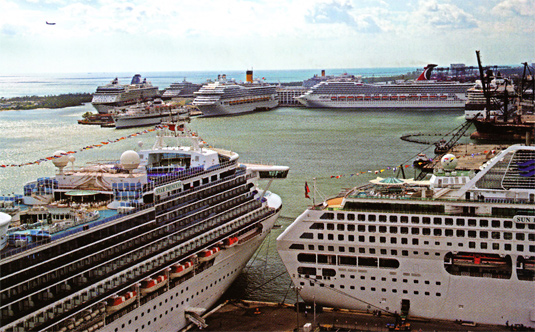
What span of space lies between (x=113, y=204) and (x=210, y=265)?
4084 mm

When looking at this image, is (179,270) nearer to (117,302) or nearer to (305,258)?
(117,302)

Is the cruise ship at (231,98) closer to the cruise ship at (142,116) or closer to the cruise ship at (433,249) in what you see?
the cruise ship at (142,116)

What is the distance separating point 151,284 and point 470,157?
2674cm

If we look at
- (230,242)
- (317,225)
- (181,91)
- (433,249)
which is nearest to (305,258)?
(317,225)

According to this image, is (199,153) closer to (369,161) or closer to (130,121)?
(369,161)

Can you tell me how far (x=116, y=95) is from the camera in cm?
9644

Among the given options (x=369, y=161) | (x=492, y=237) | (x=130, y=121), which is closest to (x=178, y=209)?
(x=492, y=237)

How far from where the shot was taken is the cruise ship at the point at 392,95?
9506 centimetres

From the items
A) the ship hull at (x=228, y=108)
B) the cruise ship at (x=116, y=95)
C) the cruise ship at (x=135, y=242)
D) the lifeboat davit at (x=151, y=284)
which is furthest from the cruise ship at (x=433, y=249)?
the cruise ship at (x=116, y=95)

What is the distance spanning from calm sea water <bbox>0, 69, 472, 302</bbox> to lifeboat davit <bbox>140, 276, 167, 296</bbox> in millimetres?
4671

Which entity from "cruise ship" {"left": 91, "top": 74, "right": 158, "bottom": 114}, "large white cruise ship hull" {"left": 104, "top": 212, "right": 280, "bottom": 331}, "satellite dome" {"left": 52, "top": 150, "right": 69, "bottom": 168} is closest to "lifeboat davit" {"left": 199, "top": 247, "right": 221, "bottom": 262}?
"large white cruise ship hull" {"left": 104, "top": 212, "right": 280, "bottom": 331}

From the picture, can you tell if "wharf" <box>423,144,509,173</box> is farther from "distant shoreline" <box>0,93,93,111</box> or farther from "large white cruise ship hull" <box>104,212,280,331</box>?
"distant shoreline" <box>0,93,93,111</box>

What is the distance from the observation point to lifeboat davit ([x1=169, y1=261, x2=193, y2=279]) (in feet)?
55.5

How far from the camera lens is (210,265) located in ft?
61.1
